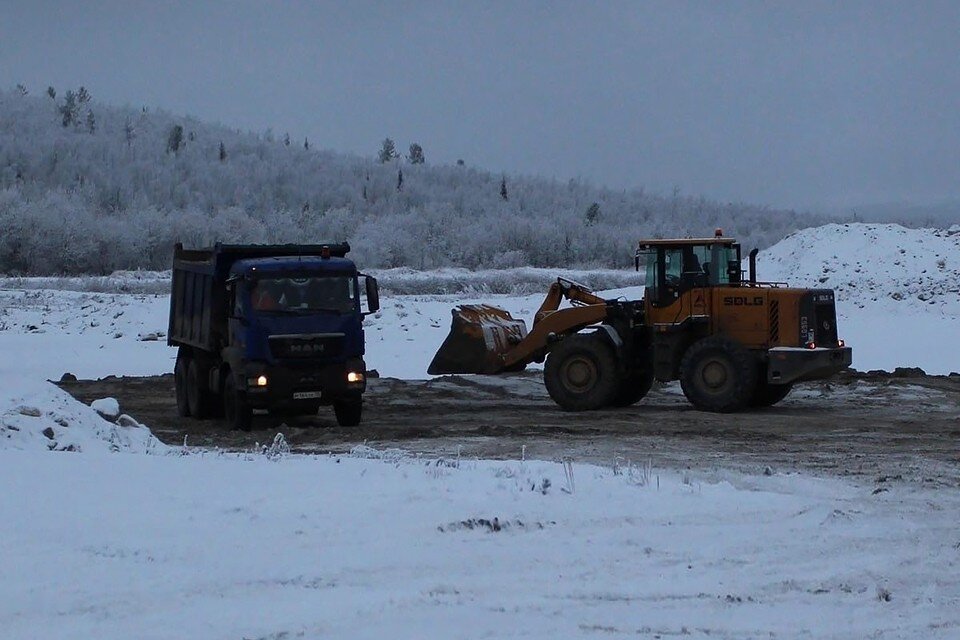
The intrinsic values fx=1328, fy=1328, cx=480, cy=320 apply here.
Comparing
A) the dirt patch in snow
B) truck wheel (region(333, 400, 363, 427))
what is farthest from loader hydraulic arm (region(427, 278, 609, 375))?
truck wheel (region(333, 400, 363, 427))

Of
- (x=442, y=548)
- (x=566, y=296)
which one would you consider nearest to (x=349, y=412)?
(x=566, y=296)

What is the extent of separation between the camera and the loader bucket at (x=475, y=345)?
65.4 feet

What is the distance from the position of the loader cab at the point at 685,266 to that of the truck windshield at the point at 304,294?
4.55 m

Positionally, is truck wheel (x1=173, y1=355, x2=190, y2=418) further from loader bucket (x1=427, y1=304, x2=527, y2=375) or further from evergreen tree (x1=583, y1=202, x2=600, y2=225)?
evergreen tree (x1=583, y1=202, x2=600, y2=225)

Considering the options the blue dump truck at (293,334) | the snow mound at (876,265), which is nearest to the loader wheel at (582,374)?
the blue dump truck at (293,334)

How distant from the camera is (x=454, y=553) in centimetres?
823

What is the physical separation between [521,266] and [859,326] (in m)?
31.4

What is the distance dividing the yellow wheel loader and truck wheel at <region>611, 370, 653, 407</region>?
0.02m

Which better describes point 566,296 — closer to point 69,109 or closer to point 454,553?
point 454,553

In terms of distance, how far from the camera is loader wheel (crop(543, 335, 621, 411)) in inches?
762

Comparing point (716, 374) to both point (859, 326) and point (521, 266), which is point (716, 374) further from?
point (521, 266)

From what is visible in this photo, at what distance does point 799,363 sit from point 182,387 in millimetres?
8850

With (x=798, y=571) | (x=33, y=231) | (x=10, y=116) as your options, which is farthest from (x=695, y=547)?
(x=10, y=116)

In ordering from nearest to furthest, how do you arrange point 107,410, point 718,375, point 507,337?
A: point 107,410 < point 718,375 < point 507,337
